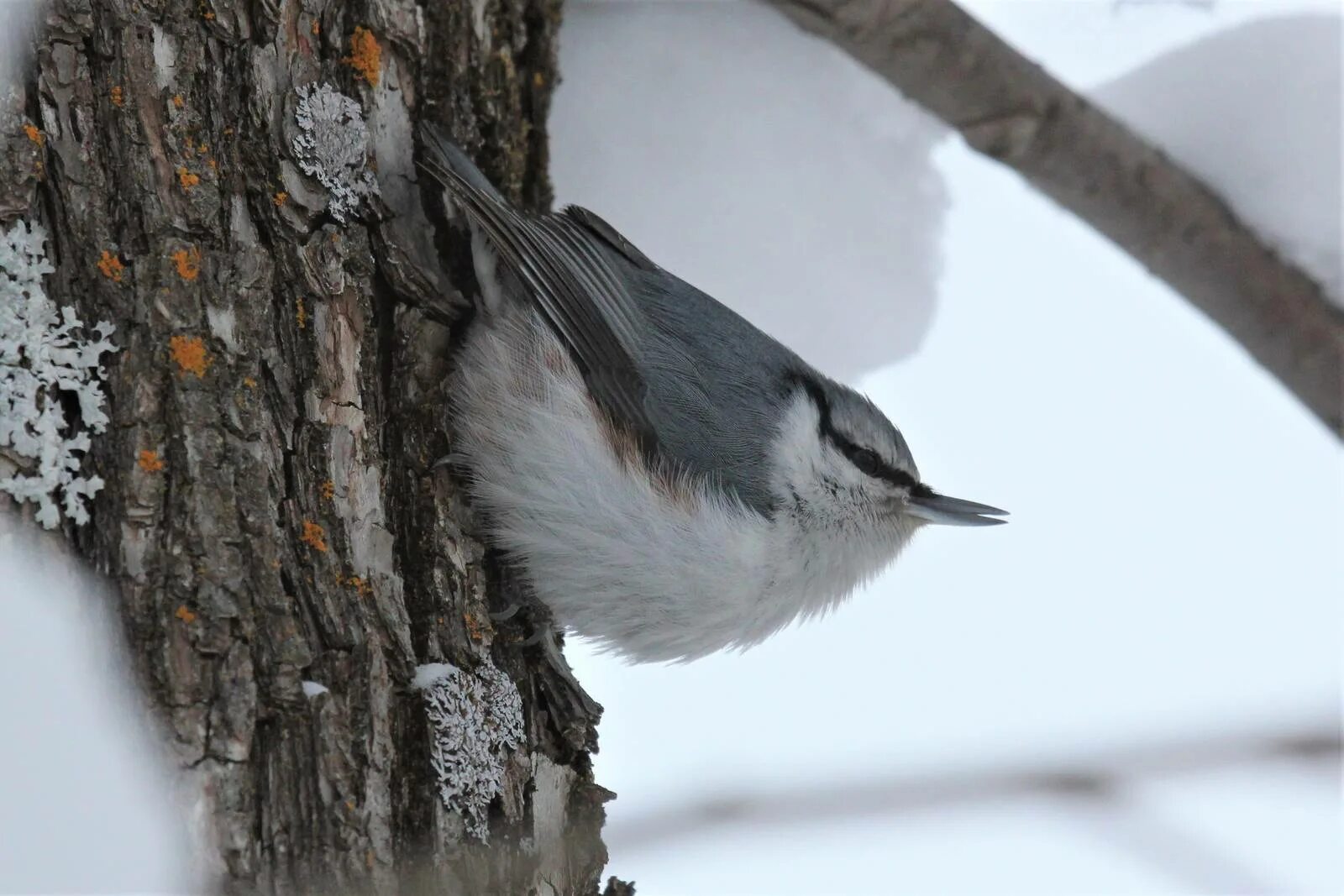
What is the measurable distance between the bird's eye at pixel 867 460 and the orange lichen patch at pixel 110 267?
1.19 meters

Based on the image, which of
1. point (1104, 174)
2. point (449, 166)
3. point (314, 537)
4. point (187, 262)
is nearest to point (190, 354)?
point (187, 262)

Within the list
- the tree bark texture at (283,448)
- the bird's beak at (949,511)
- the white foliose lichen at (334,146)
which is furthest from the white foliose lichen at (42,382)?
the bird's beak at (949,511)

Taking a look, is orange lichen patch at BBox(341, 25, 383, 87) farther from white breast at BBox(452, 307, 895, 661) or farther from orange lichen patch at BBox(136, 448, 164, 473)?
orange lichen patch at BBox(136, 448, 164, 473)

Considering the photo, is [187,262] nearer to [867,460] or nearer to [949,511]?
[867,460]

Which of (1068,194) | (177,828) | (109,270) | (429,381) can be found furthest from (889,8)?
(177,828)

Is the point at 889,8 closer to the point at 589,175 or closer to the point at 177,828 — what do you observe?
the point at 589,175

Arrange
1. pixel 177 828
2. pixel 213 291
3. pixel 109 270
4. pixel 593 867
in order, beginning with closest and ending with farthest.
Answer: pixel 177 828 → pixel 109 270 → pixel 213 291 → pixel 593 867

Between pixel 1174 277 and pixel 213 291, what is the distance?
205cm

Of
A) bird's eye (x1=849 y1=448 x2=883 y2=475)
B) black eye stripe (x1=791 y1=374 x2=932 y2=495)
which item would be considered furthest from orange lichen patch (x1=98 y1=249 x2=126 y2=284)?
bird's eye (x1=849 y1=448 x2=883 y2=475)

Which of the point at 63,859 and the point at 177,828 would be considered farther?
the point at 177,828

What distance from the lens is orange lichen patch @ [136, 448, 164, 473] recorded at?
4.25 feet

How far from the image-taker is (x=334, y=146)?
1.66m

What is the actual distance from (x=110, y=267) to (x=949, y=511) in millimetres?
1426

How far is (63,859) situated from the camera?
1094 millimetres
